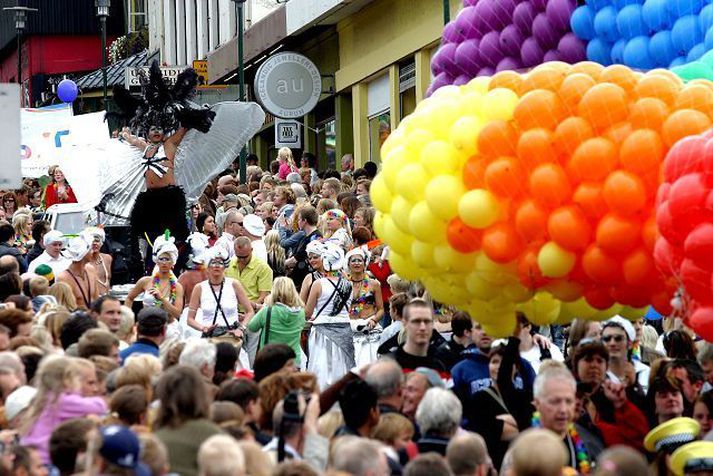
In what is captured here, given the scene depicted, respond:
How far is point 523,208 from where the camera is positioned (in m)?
10.6

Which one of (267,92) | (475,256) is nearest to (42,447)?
(475,256)

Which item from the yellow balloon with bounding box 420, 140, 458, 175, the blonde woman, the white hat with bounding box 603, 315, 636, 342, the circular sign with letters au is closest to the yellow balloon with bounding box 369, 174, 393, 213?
the yellow balloon with bounding box 420, 140, 458, 175

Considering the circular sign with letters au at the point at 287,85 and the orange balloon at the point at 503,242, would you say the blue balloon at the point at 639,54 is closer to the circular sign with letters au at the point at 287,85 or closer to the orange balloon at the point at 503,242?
the orange balloon at the point at 503,242

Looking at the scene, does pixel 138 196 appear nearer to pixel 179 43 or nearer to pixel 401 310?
pixel 401 310

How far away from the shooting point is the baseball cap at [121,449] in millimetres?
7891

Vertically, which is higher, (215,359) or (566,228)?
(566,228)

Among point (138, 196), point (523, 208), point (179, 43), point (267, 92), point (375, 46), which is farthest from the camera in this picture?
point (179, 43)

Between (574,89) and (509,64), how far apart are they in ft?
13.0

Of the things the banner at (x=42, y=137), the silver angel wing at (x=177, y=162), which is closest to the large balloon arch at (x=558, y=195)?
the silver angel wing at (x=177, y=162)

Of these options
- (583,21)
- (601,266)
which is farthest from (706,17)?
(601,266)

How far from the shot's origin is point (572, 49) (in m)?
14.5

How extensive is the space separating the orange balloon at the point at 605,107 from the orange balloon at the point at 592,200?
1.14ft

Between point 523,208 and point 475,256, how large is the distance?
20.2 inches

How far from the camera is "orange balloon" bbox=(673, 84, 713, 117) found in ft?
34.4
